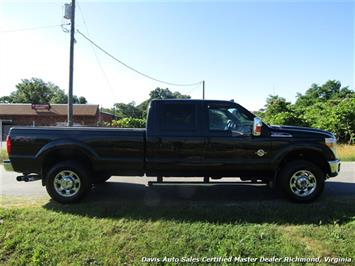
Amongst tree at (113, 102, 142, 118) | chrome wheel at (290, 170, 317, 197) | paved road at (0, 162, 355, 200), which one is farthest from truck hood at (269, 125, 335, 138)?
tree at (113, 102, 142, 118)

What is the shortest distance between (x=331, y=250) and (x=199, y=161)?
283 centimetres

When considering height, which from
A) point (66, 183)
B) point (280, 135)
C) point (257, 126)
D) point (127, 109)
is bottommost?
point (66, 183)

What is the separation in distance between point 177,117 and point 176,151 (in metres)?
0.66

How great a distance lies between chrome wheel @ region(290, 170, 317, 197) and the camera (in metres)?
6.96

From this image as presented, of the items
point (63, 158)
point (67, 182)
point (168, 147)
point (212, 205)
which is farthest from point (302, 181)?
point (63, 158)

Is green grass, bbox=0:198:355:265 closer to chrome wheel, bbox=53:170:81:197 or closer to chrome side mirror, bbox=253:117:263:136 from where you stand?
chrome wheel, bbox=53:170:81:197

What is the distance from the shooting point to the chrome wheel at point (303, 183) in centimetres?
696

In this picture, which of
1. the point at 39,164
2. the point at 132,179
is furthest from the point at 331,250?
the point at 132,179

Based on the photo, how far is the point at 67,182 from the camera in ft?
22.9

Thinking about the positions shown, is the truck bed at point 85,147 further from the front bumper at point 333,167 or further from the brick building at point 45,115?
the brick building at point 45,115

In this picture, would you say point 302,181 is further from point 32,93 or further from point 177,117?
point 32,93

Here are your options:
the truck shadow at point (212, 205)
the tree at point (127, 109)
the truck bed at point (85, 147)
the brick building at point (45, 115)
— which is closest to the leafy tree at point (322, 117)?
the truck shadow at point (212, 205)

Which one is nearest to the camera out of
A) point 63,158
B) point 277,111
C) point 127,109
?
point 63,158

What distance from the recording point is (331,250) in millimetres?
4875
